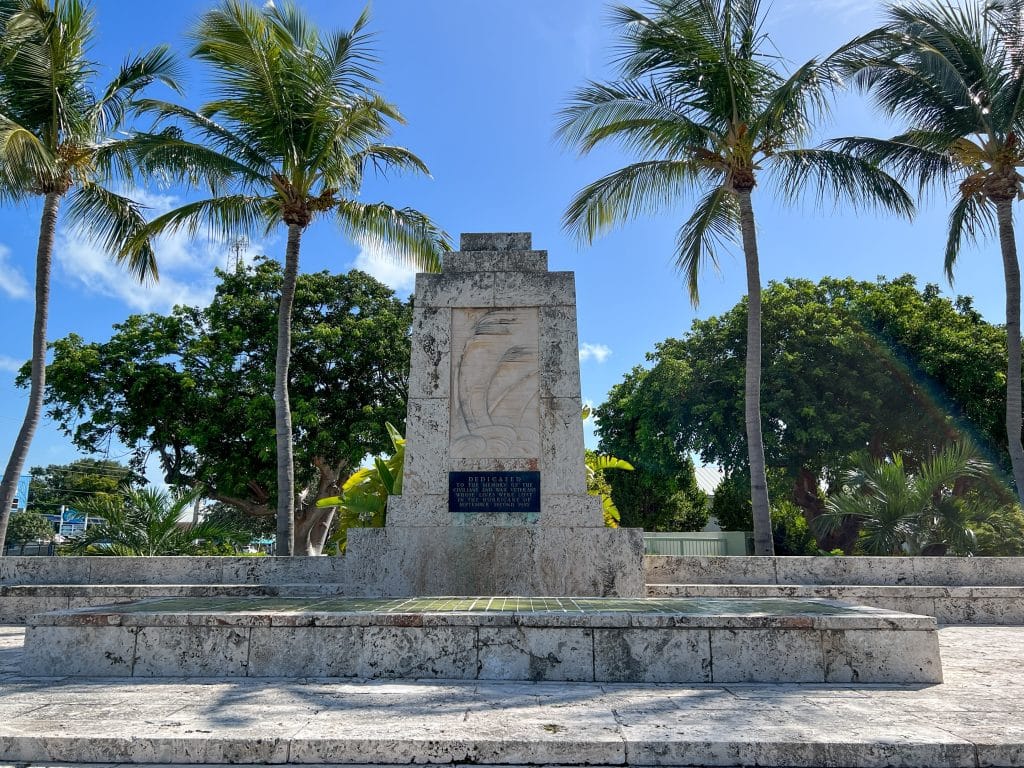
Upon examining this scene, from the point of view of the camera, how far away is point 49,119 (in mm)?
13664

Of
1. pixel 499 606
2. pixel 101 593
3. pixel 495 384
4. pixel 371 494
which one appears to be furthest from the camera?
pixel 371 494

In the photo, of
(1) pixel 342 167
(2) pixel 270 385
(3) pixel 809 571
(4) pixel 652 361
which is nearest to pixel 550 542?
(3) pixel 809 571

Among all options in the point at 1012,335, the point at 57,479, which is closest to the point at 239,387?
the point at 1012,335

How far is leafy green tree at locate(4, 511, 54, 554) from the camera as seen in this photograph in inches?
2042

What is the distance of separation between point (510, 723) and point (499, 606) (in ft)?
7.21

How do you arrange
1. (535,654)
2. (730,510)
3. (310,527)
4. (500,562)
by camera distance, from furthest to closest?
(730,510)
(310,527)
(500,562)
(535,654)

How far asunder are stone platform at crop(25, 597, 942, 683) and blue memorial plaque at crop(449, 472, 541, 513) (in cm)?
322

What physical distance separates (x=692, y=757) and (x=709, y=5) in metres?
12.9

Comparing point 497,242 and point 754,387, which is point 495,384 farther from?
point 754,387

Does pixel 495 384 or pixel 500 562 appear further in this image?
pixel 495 384

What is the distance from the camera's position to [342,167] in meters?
13.8

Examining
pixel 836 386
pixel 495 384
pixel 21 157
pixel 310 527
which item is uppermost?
pixel 21 157

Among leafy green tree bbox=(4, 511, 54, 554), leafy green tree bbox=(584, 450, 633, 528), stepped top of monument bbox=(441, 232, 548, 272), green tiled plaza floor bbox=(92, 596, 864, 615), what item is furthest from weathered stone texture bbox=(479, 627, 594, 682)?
leafy green tree bbox=(4, 511, 54, 554)

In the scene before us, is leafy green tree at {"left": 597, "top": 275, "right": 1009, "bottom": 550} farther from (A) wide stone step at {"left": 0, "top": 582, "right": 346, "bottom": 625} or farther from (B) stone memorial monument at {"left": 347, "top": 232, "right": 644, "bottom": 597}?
(A) wide stone step at {"left": 0, "top": 582, "right": 346, "bottom": 625}
